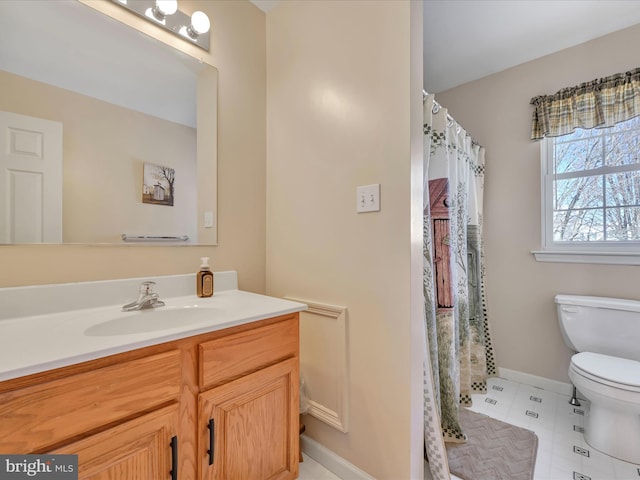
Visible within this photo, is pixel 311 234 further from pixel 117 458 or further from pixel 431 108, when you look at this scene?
pixel 117 458

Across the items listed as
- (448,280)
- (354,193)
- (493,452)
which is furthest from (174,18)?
(493,452)

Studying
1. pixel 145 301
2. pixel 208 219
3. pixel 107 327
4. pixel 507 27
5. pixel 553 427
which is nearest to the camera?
pixel 107 327

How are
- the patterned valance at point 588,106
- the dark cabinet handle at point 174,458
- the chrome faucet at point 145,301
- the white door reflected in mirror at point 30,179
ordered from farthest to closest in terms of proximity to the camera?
the patterned valance at point 588,106 → the chrome faucet at point 145,301 → the white door reflected in mirror at point 30,179 → the dark cabinet handle at point 174,458

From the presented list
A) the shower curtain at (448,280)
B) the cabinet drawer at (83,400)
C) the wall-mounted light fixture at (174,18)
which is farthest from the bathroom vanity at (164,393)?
the wall-mounted light fixture at (174,18)

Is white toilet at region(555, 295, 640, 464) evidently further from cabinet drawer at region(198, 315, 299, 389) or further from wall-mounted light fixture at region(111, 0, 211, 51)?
wall-mounted light fixture at region(111, 0, 211, 51)

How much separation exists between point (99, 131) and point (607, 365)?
2.63 metres

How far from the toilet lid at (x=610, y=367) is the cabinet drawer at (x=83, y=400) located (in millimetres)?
1918

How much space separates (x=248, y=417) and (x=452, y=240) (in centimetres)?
134

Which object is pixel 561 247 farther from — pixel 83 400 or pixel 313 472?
pixel 83 400

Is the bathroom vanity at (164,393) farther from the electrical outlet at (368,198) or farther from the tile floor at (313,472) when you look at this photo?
the electrical outlet at (368,198)

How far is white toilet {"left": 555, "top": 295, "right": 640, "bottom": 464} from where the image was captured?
1.40 meters

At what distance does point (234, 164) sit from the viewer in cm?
152

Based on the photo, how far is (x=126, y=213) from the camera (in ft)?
3.89

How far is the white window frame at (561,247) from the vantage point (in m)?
1.78
